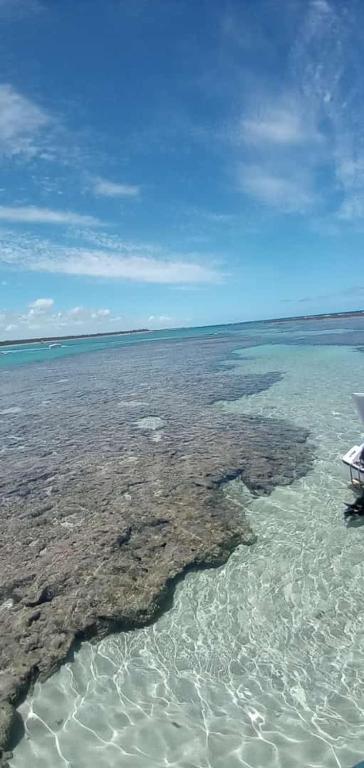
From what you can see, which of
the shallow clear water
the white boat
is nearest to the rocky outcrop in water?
the shallow clear water

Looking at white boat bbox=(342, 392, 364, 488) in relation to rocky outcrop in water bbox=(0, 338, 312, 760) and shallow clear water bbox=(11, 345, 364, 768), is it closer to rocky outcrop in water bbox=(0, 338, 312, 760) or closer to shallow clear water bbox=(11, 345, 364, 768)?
shallow clear water bbox=(11, 345, 364, 768)

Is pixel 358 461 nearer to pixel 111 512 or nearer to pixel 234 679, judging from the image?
pixel 234 679

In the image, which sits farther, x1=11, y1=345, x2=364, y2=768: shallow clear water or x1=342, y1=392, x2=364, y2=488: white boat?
x1=342, y1=392, x2=364, y2=488: white boat

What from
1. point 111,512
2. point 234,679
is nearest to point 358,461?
point 234,679

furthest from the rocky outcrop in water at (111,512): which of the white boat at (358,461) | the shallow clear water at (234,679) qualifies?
the white boat at (358,461)

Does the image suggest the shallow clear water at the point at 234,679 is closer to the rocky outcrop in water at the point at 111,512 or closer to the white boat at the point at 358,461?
the rocky outcrop in water at the point at 111,512

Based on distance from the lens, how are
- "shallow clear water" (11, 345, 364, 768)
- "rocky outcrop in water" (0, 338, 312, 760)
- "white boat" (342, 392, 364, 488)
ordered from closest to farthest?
"shallow clear water" (11, 345, 364, 768), "rocky outcrop in water" (0, 338, 312, 760), "white boat" (342, 392, 364, 488)

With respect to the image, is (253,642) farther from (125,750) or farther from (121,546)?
(121,546)
